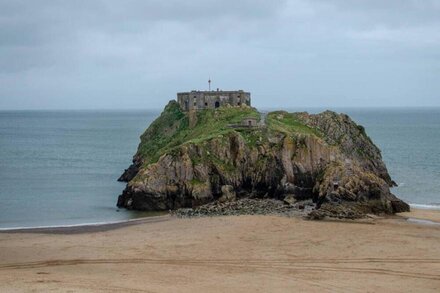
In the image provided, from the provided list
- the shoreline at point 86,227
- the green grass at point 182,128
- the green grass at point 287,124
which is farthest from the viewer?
the green grass at point 182,128

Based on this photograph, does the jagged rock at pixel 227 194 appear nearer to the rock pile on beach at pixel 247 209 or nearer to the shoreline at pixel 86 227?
the rock pile on beach at pixel 247 209

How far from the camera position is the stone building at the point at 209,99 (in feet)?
302

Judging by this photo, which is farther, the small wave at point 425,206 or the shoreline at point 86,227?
the small wave at point 425,206

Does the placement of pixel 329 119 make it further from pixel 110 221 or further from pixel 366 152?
pixel 110 221

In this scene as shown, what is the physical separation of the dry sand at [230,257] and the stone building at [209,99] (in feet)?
123

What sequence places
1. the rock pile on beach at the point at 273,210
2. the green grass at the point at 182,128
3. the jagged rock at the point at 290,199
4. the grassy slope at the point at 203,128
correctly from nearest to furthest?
the rock pile on beach at the point at 273,210
the jagged rock at the point at 290,199
the grassy slope at the point at 203,128
the green grass at the point at 182,128

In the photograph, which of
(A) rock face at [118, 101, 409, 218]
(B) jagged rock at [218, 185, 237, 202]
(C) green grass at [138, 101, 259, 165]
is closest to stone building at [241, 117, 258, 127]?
(C) green grass at [138, 101, 259, 165]

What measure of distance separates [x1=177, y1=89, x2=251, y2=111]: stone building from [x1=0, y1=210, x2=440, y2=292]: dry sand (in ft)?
123

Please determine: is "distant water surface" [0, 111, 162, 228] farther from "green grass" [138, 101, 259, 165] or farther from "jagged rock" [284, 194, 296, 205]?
"jagged rock" [284, 194, 296, 205]

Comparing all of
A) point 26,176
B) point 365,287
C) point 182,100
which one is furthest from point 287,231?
point 26,176

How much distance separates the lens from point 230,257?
43156 mm

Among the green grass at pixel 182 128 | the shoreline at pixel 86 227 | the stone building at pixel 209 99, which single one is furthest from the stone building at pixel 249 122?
the shoreline at pixel 86 227

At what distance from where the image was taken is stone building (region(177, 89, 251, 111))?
92.1 meters

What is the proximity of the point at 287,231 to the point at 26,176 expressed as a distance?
5267cm
